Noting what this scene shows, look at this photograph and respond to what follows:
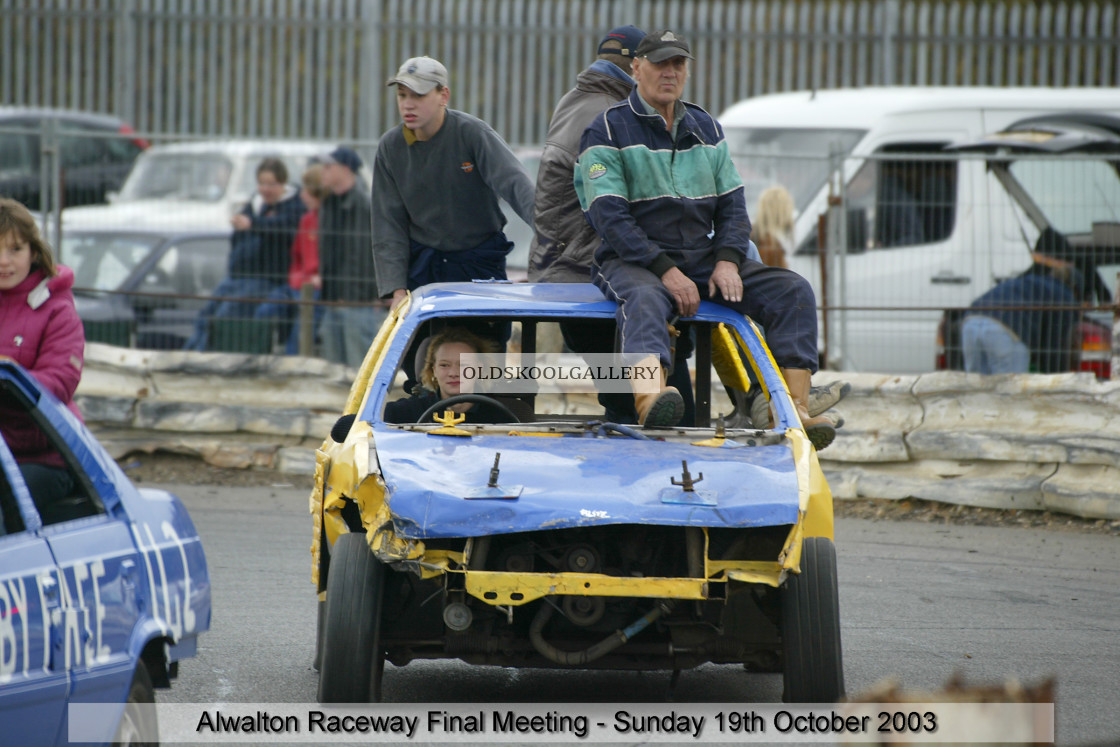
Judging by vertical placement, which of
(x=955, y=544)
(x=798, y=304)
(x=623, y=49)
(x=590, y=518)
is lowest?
(x=955, y=544)

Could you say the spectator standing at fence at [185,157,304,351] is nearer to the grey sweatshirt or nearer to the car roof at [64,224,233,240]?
the car roof at [64,224,233,240]

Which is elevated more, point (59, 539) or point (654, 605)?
point (59, 539)

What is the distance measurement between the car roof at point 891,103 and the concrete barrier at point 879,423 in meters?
3.22

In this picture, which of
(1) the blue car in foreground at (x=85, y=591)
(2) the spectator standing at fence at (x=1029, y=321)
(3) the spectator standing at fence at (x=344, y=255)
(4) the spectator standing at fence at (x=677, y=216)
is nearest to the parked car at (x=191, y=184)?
(3) the spectator standing at fence at (x=344, y=255)

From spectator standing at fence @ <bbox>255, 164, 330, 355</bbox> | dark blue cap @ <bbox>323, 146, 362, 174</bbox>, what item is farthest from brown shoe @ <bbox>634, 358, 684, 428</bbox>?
dark blue cap @ <bbox>323, 146, 362, 174</bbox>

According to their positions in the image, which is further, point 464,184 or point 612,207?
point 464,184

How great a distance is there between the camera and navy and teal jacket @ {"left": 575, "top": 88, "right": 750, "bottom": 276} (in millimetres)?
6059

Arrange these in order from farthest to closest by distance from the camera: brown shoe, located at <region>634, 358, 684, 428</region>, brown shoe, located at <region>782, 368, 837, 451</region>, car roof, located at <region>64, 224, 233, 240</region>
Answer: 1. car roof, located at <region>64, 224, 233, 240</region>
2. brown shoe, located at <region>782, 368, 837, 451</region>
3. brown shoe, located at <region>634, 358, 684, 428</region>

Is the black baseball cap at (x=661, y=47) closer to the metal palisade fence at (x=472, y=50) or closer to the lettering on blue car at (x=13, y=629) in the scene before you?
the lettering on blue car at (x=13, y=629)

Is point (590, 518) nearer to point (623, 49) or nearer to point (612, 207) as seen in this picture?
point (612, 207)

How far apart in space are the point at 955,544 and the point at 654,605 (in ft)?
15.4

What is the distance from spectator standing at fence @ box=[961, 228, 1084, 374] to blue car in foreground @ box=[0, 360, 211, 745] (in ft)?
24.8

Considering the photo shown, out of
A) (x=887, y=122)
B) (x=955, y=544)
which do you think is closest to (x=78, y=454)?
(x=955, y=544)

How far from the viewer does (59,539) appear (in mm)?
3822
